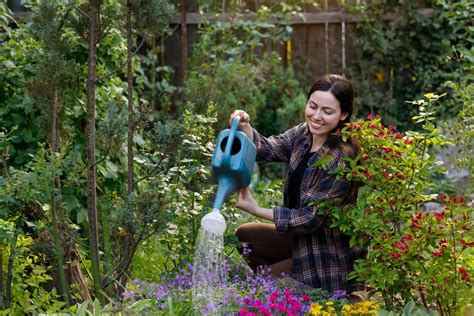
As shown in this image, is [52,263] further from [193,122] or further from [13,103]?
[13,103]

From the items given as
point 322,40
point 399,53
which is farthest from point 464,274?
point 322,40

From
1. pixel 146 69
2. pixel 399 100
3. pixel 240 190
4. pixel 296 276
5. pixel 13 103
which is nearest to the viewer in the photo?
pixel 240 190

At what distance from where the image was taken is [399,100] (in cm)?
856

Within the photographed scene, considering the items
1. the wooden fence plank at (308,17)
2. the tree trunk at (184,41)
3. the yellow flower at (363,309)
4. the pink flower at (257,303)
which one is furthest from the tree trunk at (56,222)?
the wooden fence plank at (308,17)

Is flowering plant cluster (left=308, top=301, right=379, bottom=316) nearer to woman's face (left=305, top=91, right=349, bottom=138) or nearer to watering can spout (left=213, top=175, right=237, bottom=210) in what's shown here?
watering can spout (left=213, top=175, right=237, bottom=210)

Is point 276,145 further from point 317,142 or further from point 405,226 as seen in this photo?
point 405,226

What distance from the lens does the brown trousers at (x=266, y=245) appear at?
4.55m

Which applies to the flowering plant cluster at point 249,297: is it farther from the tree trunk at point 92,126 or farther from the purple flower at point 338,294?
the tree trunk at point 92,126

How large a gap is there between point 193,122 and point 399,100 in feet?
15.0

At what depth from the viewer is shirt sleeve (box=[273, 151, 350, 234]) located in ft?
13.5

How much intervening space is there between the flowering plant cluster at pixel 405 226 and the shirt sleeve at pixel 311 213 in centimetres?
9

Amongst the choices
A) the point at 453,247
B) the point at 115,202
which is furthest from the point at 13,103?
the point at 453,247

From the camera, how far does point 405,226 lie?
158 inches

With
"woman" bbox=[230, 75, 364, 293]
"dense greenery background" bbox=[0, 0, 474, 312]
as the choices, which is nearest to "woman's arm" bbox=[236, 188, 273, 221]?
"woman" bbox=[230, 75, 364, 293]
